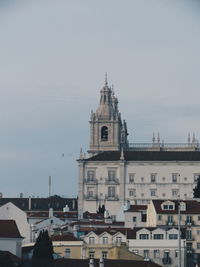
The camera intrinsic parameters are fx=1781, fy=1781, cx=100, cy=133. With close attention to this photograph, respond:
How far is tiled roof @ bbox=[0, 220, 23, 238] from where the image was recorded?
73256 mm

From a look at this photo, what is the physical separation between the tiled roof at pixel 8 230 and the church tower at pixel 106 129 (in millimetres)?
63313

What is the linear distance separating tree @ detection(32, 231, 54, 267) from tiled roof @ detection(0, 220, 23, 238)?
198 inches

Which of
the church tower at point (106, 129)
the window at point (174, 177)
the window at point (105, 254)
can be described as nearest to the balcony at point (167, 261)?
the window at point (105, 254)

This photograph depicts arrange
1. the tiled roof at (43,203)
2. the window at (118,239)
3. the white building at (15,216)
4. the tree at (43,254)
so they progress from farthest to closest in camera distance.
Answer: the tiled roof at (43,203), the white building at (15,216), the window at (118,239), the tree at (43,254)

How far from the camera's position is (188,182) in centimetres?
12662

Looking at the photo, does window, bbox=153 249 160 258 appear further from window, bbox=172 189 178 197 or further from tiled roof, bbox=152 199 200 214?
window, bbox=172 189 178 197

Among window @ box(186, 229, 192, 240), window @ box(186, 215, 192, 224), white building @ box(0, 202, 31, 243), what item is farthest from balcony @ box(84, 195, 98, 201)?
window @ box(186, 229, 192, 240)

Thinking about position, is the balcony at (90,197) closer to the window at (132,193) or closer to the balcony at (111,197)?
the balcony at (111,197)

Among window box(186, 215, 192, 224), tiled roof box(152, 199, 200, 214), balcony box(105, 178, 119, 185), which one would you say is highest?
balcony box(105, 178, 119, 185)

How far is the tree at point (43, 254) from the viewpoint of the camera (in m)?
65.3

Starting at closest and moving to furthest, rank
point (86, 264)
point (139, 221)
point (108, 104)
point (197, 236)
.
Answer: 1. point (86, 264)
2. point (197, 236)
3. point (139, 221)
4. point (108, 104)

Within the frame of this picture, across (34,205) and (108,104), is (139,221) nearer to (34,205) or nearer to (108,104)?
(34,205)

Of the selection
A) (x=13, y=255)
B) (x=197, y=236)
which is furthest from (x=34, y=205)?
(x=13, y=255)

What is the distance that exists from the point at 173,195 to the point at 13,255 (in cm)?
5708
